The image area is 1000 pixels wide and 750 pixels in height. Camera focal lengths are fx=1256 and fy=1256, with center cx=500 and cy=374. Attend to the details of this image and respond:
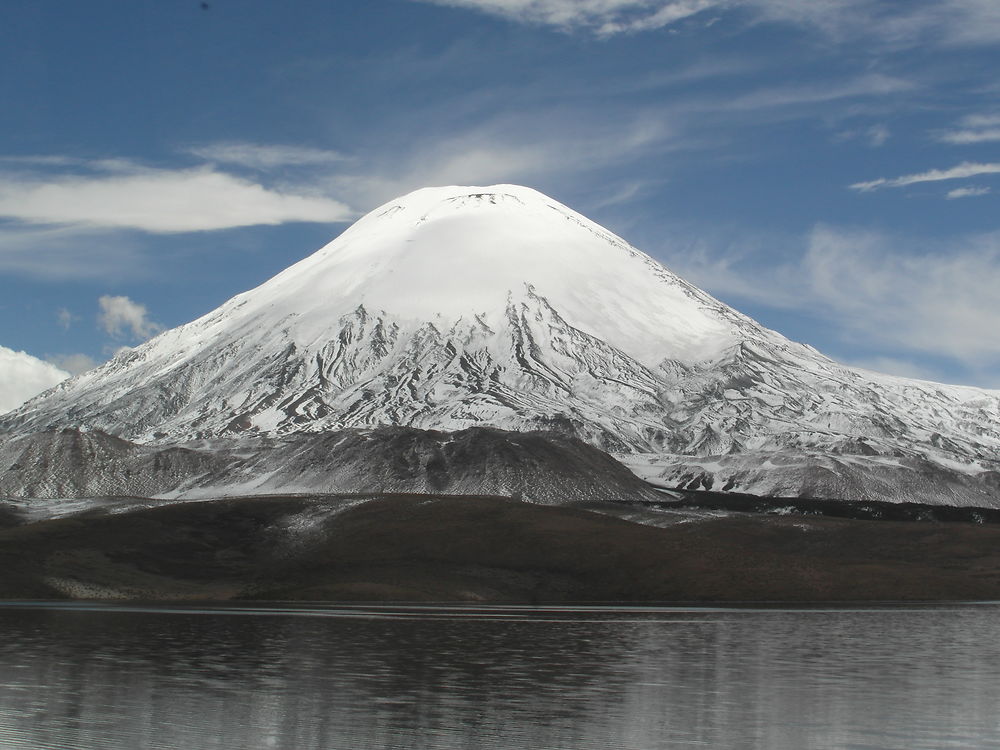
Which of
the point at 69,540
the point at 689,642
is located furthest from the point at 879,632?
the point at 69,540

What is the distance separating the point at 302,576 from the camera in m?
136

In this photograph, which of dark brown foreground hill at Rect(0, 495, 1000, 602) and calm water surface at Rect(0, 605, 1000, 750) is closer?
calm water surface at Rect(0, 605, 1000, 750)

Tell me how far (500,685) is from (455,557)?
8861 centimetres

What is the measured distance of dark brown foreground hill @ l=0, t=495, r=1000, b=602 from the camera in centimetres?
12544

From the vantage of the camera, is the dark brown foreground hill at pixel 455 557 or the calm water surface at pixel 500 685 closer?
the calm water surface at pixel 500 685

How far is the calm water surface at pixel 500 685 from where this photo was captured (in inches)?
1455

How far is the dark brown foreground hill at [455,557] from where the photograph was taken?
125438 millimetres

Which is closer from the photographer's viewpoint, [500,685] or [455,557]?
[500,685]

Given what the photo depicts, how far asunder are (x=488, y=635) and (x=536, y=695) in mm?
29225

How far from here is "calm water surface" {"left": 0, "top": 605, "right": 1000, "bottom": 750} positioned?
3697cm

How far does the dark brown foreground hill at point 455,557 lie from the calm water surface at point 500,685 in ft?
133

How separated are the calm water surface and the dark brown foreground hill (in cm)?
4051

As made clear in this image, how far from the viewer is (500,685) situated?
48.9m

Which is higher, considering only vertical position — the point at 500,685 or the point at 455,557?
the point at 455,557
